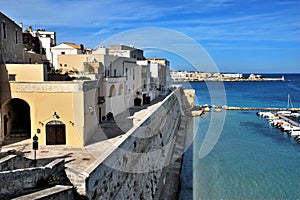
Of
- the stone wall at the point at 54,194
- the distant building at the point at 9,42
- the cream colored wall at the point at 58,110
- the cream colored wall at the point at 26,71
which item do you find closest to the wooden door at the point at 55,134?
the cream colored wall at the point at 58,110

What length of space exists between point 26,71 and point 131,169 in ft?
17.4

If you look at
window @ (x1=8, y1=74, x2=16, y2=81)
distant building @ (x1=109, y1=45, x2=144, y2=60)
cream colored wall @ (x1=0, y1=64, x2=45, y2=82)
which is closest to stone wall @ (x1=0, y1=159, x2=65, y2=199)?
cream colored wall @ (x1=0, y1=64, x2=45, y2=82)

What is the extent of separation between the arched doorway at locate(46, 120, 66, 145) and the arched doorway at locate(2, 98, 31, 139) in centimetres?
147

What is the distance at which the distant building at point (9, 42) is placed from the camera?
11.4 metres

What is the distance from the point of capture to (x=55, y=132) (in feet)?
32.0

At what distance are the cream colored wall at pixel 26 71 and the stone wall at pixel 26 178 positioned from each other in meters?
5.65

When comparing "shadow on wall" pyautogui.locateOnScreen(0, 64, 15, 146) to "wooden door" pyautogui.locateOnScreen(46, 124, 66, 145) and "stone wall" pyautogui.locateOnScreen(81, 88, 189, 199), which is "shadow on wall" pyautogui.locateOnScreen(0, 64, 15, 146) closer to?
"wooden door" pyautogui.locateOnScreen(46, 124, 66, 145)

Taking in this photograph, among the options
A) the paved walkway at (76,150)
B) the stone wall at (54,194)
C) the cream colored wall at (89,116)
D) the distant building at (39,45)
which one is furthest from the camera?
the distant building at (39,45)

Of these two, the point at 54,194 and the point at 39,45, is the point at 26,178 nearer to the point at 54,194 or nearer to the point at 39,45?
the point at 54,194

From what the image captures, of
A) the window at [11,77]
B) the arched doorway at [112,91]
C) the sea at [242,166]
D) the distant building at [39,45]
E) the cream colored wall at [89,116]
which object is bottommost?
the sea at [242,166]

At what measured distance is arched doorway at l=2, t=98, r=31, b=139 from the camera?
421 inches

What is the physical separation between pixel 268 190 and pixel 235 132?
44.8 ft

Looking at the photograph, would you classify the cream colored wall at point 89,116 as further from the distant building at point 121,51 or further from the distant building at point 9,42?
the distant building at point 121,51

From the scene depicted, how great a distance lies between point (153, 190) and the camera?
10.5 m
